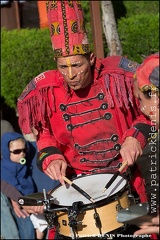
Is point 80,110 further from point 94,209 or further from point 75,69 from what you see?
point 94,209

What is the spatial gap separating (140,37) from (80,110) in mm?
3244

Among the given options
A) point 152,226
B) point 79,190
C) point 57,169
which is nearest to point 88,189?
point 79,190

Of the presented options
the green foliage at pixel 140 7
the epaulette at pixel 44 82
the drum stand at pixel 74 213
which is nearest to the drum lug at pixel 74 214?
the drum stand at pixel 74 213

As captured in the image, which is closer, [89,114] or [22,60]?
[89,114]

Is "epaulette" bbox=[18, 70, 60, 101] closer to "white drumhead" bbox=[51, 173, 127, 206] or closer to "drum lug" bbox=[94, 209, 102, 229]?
"white drumhead" bbox=[51, 173, 127, 206]

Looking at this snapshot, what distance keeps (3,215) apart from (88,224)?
8.82ft

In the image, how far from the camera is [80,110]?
13.5 feet

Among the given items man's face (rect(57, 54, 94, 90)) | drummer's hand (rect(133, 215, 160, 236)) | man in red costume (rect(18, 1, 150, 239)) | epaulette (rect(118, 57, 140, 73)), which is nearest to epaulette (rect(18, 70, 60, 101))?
man in red costume (rect(18, 1, 150, 239))

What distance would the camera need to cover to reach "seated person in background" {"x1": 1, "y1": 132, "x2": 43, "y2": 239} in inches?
243

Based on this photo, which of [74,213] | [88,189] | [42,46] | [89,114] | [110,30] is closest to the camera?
[74,213]

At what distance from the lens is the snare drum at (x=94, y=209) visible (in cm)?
362

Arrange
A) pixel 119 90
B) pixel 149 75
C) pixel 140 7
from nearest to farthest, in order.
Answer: pixel 149 75, pixel 119 90, pixel 140 7

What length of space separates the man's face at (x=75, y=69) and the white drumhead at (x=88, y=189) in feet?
1.86

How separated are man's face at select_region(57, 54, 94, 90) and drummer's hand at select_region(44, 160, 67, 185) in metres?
0.47
